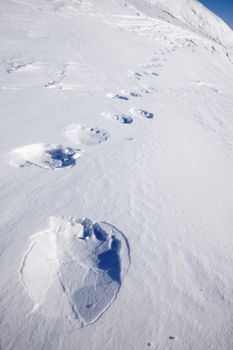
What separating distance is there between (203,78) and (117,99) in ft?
10.2

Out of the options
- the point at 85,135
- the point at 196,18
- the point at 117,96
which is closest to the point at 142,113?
the point at 117,96

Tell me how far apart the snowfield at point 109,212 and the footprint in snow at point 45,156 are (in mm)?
13

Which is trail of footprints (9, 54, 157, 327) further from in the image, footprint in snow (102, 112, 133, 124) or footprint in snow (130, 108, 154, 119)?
footprint in snow (130, 108, 154, 119)

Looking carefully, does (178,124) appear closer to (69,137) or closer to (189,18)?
(69,137)

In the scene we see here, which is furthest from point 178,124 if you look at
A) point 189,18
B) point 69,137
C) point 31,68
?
point 189,18

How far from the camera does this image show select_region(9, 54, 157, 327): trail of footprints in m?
1.36

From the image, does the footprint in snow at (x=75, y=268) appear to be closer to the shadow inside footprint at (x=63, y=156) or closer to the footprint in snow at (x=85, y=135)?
the shadow inside footprint at (x=63, y=156)

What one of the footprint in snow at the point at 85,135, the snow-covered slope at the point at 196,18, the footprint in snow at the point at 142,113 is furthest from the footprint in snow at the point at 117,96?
the snow-covered slope at the point at 196,18

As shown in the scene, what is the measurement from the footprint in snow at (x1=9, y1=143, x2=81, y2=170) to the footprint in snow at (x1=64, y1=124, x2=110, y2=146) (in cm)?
20

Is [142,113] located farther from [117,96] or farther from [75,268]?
[75,268]

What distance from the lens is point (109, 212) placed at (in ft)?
6.29

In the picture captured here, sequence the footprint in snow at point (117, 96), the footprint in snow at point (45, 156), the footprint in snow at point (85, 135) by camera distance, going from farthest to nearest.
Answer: the footprint in snow at point (117, 96)
the footprint in snow at point (85, 135)
the footprint in snow at point (45, 156)

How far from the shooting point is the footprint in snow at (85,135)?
2703mm

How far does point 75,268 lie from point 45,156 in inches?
45.3
